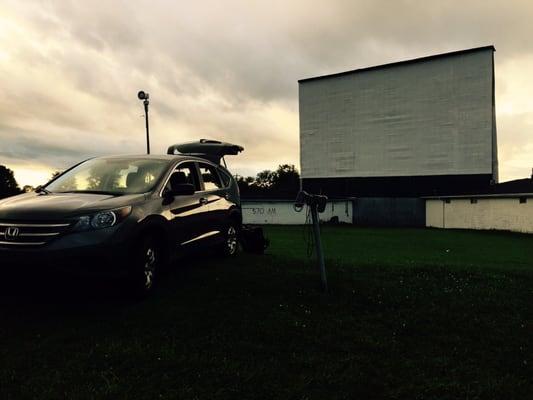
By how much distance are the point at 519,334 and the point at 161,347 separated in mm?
3932

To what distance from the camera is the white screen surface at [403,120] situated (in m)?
38.9

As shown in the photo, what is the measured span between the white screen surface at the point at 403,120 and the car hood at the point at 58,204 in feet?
129

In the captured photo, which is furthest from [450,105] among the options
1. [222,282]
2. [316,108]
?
[222,282]

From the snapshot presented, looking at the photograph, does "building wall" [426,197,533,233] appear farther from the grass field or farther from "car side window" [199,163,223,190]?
"car side window" [199,163,223,190]

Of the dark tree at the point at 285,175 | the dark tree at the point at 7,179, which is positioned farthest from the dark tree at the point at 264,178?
the dark tree at the point at 7,179

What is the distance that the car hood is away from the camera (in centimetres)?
476

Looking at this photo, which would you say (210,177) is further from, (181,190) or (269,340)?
(269,340)

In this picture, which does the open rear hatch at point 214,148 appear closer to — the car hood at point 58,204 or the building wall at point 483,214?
the car hood at point 58,204

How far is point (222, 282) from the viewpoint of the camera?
6.55 meters

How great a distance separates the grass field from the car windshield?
4.48 feet

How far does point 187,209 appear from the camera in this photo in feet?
21.1

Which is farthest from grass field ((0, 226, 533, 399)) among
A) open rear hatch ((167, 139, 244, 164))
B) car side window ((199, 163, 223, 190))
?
open rear hatch ((167, 139, 244, 164))

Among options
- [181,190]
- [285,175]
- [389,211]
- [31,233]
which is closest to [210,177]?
[181,190]

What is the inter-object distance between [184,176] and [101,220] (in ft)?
6.89
